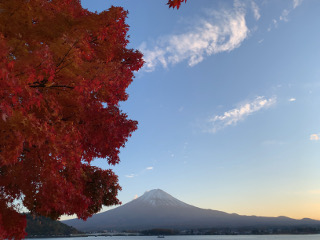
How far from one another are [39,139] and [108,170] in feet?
22.7

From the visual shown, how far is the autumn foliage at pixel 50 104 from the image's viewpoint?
532 cm

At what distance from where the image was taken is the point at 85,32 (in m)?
6.96

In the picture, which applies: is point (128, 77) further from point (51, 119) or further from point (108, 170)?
point (51, 119)

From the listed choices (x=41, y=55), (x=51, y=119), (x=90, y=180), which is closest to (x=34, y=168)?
(x=51, y=119)

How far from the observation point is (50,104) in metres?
6.62

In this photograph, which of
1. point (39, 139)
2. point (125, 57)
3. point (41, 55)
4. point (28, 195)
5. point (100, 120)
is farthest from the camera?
point (125, 57)

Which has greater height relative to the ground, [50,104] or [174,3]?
[174,3]

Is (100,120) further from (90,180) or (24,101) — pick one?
(90,180)

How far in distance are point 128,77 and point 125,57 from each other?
0.75m

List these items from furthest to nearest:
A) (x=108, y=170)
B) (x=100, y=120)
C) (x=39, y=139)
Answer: (x=108, y=170)
(x=100, y=120)
(x=39, y=139)

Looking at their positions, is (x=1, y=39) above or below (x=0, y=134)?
above

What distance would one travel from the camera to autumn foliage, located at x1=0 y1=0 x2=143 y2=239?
17.5ft

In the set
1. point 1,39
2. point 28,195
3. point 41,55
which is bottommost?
point 28,195

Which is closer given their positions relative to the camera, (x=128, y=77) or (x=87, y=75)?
(x=87, y=75)
